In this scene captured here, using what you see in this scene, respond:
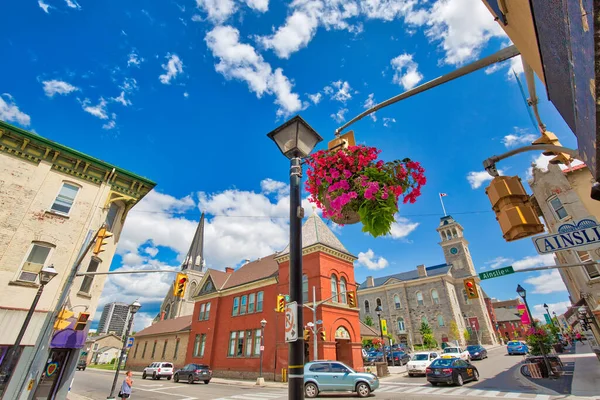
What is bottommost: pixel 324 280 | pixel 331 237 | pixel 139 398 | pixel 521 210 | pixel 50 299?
pixel 139 398

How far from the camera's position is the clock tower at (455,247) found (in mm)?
63781

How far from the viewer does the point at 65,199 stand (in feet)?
52.9

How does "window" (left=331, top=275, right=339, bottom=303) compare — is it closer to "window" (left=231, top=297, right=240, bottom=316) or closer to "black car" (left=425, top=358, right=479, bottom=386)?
"black car" (left=425, top=358, right=479, bottom=386)

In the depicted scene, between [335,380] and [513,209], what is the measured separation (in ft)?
51.6

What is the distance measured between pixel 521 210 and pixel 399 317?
64.3m

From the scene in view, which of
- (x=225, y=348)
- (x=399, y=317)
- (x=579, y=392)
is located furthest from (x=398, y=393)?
(x=399, y=317)

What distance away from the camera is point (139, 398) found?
16.5 meters

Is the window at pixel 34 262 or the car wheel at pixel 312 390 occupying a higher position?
the window at pixel 34 262

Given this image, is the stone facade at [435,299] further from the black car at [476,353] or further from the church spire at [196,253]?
the church spire at [196,253]

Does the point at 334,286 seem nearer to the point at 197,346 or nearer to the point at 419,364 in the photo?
the point at 419,364

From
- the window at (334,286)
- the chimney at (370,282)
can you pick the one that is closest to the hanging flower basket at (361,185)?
the window at (334,286)

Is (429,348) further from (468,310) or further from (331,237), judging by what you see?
(331,237)

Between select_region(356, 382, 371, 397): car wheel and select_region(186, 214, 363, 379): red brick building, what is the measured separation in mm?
6372

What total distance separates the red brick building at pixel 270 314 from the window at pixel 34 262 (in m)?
17.1
